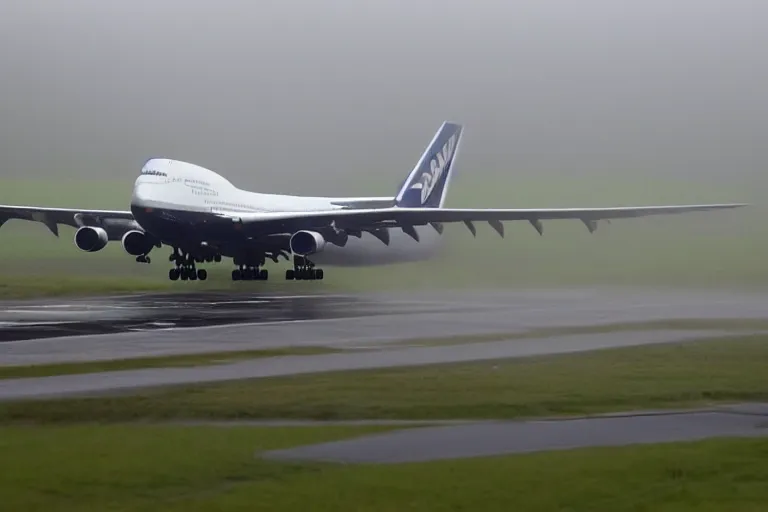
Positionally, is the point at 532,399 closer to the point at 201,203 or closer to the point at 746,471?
the point at 746,471

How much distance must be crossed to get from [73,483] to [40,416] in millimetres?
3697

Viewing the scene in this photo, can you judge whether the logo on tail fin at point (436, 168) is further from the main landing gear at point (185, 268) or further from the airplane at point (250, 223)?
the main landing gear at point (185, 268)

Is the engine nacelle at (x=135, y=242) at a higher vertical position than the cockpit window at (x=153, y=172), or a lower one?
lower

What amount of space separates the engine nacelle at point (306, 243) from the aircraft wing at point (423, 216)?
2.22 ft

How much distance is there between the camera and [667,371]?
1772 centimetres

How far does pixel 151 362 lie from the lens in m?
18.9

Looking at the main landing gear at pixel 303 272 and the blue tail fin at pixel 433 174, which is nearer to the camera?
the main landing gear at pixel 303 272

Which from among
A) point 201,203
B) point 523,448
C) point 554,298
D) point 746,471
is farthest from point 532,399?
point 201,203

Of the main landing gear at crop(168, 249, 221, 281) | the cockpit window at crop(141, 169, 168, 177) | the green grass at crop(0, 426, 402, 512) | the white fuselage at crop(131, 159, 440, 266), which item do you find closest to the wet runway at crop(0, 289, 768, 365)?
the green grass at crop(0, 426, 402, 512)

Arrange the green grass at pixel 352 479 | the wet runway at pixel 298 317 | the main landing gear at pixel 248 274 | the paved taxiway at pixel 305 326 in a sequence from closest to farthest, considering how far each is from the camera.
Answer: the green grass at pixel 352 479, the paved taxiway at pixel 305 326, the wet runway at pixel 298 317, the main landing gear at pixel 248 274

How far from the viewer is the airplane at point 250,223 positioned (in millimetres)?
51000

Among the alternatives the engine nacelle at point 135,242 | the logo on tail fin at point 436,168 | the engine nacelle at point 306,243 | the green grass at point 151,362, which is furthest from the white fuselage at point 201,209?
the green grass at point 151,362

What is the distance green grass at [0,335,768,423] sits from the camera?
43.9ft

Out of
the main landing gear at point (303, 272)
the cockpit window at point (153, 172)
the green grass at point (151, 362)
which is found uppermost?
the green grass at point (151, 362)
